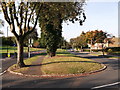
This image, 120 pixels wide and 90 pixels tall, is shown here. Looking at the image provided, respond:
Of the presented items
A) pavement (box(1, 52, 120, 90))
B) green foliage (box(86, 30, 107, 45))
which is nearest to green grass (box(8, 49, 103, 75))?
pavement (box(1, 52, 120, 90))

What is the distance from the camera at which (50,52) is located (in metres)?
26.7

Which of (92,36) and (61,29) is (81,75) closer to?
(61,29)

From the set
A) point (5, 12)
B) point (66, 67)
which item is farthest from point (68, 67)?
point (5, 12)

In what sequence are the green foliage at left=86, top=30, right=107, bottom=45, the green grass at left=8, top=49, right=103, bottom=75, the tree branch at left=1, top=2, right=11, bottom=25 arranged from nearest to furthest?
the green grass at left=8, top=49, right=103, bottom=75 < the tree branch at left=1, top=2, right=11, bottom=25 < the green foliage at left=86, top=30, right=107, bottom=45

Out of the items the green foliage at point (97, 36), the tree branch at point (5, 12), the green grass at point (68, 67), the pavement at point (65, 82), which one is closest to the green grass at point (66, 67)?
the green grass at point (68, 67)

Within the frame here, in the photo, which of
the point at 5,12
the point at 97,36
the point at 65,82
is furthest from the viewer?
the point at 97,36

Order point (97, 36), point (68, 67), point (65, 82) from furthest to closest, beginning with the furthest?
point (97, 36), point (68, 67), point (65, 82)

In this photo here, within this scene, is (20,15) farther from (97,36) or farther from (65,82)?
(97,36)

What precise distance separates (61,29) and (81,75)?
55.3 feet

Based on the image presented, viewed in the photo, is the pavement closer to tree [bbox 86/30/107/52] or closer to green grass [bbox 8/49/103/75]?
green grass [bbox 8/49/103/75]

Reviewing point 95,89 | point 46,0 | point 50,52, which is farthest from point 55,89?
point 50,52

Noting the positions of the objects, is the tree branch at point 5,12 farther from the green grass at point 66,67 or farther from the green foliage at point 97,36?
the green foliage at point 97,36

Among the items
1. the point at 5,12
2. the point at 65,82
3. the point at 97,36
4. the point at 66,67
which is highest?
the point at 97,36

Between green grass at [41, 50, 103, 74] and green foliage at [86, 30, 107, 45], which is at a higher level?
green foliage at [86, 30, 107, 45]
